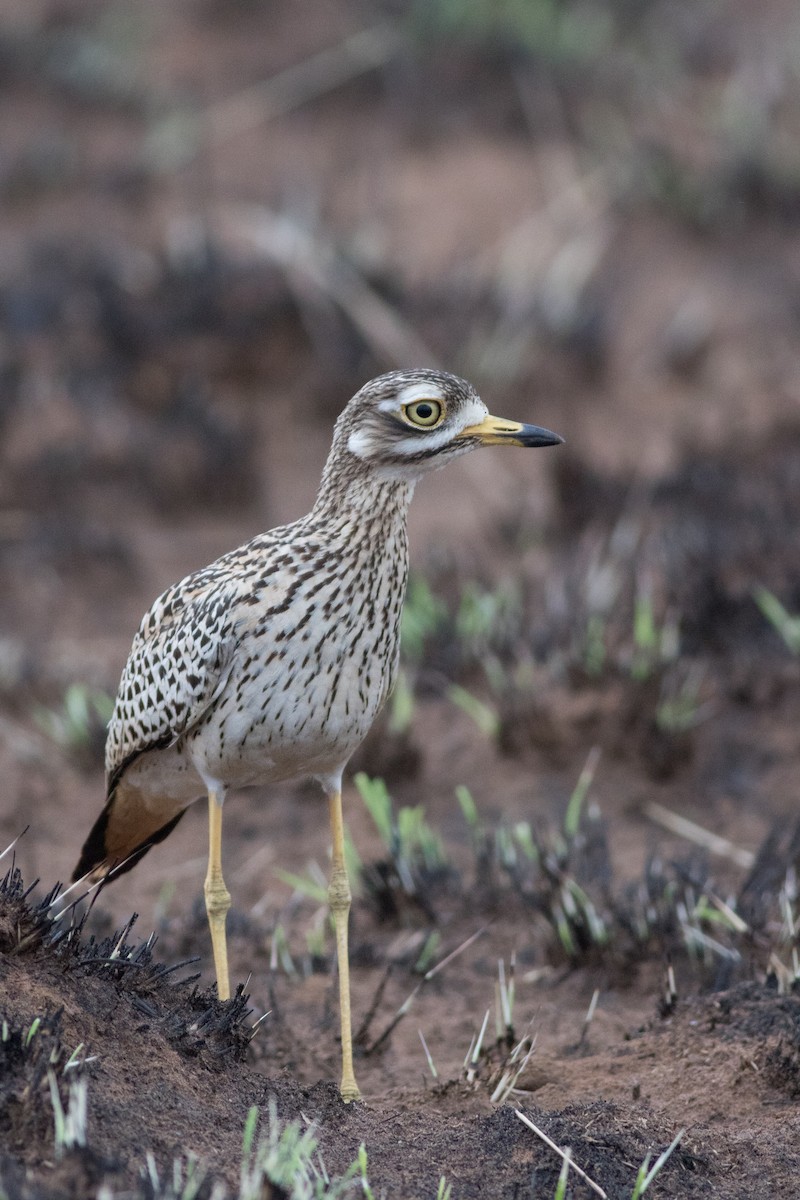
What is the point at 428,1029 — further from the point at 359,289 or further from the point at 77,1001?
the point at 359,289

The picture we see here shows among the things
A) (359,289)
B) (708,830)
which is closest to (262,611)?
(708,830)

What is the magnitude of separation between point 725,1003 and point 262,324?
631cm

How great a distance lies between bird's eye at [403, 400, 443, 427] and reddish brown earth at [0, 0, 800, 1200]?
1424mm

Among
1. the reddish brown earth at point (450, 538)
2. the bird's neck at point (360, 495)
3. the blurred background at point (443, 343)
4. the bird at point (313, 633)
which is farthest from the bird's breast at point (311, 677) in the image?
the blurred background at point (443, 343)

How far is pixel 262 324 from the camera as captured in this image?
31.9ft

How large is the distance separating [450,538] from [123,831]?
14.1ft

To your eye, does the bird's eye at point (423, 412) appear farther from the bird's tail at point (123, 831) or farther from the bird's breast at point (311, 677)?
the bird's tail at point (123, 831)

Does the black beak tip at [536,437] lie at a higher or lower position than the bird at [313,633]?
higher

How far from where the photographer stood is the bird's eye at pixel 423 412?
420 centimetres

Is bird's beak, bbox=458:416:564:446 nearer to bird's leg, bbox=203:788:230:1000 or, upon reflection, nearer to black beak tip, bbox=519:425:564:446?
black beak tip, bbox=519:425:564:446

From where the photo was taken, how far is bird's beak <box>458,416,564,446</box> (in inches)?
166

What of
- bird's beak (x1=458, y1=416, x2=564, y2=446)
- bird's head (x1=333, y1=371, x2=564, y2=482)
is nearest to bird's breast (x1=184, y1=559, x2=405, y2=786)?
bird's head (x1=333, y1=371, x2=564, y2=482)

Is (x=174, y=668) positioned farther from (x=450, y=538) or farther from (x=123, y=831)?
(x=450, y=538)

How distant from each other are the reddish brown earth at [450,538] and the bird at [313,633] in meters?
0.63
